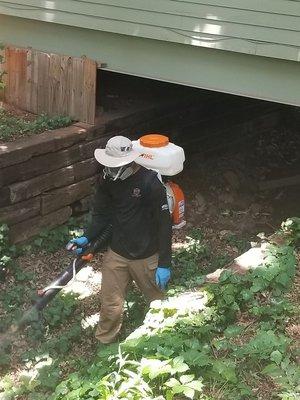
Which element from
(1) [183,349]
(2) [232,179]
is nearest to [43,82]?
(2) [232,179]

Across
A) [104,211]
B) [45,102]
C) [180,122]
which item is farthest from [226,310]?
[180,122]

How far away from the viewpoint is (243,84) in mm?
6086

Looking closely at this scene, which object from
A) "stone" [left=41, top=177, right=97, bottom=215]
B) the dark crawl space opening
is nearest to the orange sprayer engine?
"stone" [left=41, top=177, right=97, bottom=215]

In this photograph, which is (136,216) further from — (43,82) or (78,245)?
(43,82)

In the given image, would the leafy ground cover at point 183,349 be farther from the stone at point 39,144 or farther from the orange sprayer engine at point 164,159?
the stone at point 39,144

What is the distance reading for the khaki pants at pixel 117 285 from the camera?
15.9ft

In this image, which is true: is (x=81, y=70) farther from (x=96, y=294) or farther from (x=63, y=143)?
(x=96, y=294)

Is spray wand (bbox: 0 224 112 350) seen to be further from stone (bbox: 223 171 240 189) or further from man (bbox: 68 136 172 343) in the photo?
stone (bbox: 223 171 240 189)

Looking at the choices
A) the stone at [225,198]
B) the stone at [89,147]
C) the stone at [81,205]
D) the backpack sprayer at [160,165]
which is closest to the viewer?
the backpack sprayer at [160,165]

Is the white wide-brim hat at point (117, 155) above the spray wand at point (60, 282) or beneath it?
above

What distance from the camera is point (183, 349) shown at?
3.40 metres

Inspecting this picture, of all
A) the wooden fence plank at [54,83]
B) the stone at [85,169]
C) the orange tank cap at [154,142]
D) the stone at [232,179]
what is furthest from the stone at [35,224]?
the stone at [232,179]

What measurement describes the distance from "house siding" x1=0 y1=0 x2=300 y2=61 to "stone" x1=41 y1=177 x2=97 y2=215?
5.45 feet

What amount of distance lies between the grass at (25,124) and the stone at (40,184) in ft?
1.59
